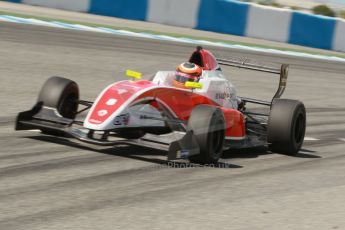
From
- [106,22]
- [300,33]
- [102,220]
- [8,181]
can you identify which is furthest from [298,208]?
[300,33]

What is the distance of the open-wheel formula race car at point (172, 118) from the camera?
24.1 feet

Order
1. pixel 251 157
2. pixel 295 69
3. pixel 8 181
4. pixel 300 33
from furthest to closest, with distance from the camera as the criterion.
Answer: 1. pixel 300 33
2. pixel 295 69
3. pixel 251 157
4. pixel 8 181

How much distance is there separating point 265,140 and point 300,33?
1730cm

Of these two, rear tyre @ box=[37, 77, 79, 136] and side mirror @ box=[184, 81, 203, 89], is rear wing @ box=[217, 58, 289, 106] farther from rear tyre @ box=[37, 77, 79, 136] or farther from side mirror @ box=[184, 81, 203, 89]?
rear tyre @ box=[37, 77, 79, 136]

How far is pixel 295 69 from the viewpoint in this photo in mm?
19781

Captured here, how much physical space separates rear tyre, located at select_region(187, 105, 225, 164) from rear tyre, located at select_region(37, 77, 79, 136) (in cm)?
152

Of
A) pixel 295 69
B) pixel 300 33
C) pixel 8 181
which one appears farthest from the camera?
pixel 300 33

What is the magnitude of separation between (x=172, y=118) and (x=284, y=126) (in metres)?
1.39

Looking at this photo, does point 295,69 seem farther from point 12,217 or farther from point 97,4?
point 12,217

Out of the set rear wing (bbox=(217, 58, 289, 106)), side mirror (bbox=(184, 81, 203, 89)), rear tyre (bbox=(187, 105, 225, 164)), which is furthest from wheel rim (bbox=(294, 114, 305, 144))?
rear tyre (bbox=(187, 105, 225, 164))

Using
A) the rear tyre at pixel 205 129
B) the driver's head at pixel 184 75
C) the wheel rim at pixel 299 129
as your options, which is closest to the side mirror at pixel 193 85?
the driver's head at pixel 184 75

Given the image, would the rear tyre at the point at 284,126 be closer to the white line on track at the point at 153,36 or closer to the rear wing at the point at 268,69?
the rear wing at the point at 268,69

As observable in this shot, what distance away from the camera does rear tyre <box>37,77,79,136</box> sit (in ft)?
26.4

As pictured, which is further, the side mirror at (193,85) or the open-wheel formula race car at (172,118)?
the side mirror at (193,85)
